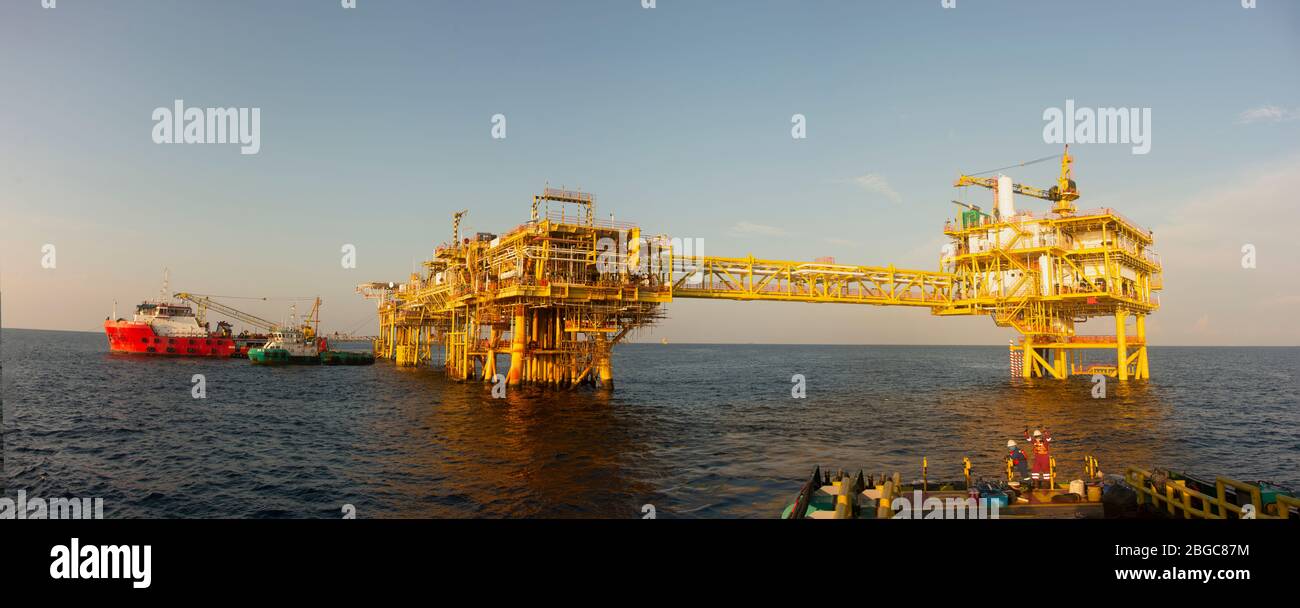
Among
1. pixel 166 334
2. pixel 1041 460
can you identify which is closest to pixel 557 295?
pixel 1041 460

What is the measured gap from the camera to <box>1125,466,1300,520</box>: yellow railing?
14688 mm

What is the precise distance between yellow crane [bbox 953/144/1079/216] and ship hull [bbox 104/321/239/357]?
113054mm

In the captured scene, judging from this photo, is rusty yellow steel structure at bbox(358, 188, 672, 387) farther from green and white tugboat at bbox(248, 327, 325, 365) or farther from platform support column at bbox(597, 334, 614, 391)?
green and white tugboat at bbox(248, 327, 325, 365)

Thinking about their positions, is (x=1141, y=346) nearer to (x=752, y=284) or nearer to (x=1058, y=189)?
→ (x=1058, y=189)

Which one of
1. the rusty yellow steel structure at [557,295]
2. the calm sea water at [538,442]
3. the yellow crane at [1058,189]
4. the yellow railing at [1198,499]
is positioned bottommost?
the calm sea water at [538,442]

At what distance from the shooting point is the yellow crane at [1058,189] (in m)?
68.1

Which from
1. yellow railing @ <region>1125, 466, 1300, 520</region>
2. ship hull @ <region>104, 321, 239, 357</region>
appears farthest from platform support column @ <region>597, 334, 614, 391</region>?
ship hull @ <region>104, 321, 239, 357</region>

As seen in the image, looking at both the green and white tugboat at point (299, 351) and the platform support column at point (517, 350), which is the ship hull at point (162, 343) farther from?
the platform support column at point (517, 350)

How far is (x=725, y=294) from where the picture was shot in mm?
55938

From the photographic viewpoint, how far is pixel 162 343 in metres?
99.5

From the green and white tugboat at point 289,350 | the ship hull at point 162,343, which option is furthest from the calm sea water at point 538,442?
the ship hull at point 162,343

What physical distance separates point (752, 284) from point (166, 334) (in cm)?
9664

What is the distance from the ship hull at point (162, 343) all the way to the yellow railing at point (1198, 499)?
11842 cm
